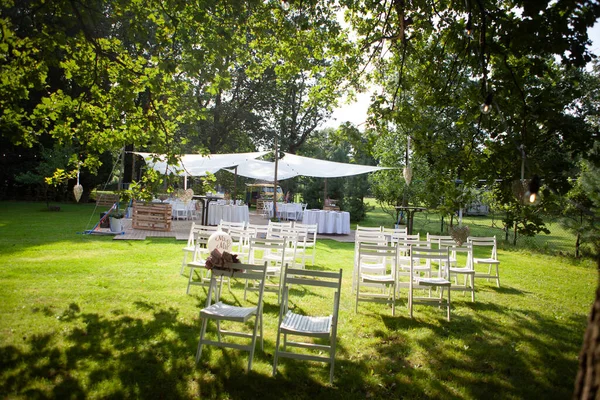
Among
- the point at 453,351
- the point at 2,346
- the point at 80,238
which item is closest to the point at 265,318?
→ the point at 453,351

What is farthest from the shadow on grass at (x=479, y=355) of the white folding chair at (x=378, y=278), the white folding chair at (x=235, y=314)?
the white folding chair at (x=235, y=314)

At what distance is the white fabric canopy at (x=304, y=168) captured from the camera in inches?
510

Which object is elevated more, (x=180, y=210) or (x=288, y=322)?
(x=180, y=210)

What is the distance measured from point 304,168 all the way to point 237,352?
9.85 meters

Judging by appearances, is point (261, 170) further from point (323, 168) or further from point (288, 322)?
point (288, 322)

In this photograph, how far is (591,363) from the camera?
1.46 meters

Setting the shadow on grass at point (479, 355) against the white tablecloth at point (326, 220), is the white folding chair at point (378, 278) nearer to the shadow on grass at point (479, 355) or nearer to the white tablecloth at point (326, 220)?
the shadow on grass at point (479, 355)

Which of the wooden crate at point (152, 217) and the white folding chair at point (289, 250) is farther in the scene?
the wooden crate at point (152, 217)

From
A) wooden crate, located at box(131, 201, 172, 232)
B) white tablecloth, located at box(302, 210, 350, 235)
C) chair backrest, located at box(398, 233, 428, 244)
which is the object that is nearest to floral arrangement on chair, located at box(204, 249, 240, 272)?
chair backrest, located at box(398, 233, 428, 244)

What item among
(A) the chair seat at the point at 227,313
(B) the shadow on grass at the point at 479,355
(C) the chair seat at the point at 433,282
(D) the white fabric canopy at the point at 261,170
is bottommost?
(B) the shadow on grass at the point at 479,355

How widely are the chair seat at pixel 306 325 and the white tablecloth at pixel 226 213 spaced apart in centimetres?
1085

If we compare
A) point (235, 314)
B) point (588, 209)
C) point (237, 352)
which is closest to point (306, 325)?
point (235, 314)

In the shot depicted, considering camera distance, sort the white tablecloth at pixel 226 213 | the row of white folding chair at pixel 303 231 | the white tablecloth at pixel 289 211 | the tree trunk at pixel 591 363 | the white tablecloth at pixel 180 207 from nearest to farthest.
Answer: the tree trunk at pixel 591 363, the row of white folding chair at pixel 303 231, the white tablecloth at pixel 226 213, the white tablecloth at pixel 180 207, the white tablecloth at pixel 289 211

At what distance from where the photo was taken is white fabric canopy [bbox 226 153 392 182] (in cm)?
1295
